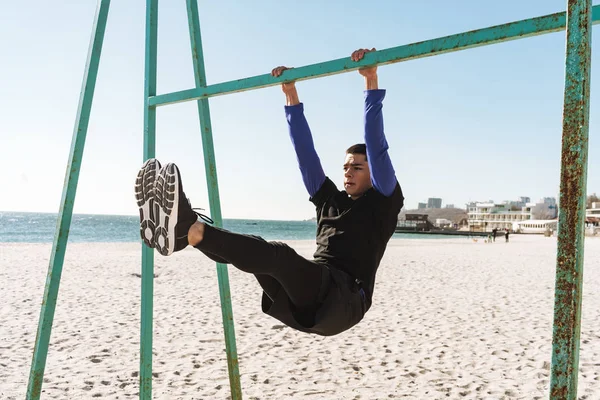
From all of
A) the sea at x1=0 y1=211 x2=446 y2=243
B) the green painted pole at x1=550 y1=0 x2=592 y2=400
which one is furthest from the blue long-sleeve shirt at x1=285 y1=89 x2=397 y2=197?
the sea at x1=0 y1=211 x2=446 y2=243

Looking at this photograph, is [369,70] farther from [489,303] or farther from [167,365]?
[489,303]

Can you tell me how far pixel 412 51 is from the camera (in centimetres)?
196

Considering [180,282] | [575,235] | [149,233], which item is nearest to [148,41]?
[149,233]

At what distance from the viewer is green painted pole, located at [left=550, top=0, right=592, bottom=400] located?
1236mm

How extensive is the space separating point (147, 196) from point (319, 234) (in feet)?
2.87

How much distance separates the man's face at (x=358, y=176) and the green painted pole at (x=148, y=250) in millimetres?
1137

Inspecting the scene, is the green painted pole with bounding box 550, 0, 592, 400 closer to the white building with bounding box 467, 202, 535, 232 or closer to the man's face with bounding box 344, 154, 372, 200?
the man's face with bounding box 344, 154, 372, 200

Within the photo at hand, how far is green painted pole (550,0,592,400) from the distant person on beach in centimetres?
97

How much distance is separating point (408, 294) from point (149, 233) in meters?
7.70

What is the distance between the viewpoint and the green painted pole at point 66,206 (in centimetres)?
259

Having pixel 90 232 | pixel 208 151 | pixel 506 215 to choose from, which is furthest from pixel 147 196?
pixel 506 215

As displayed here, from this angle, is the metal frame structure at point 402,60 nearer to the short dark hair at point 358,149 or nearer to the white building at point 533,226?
the short dark hair at point 358,149

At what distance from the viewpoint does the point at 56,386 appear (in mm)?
4078

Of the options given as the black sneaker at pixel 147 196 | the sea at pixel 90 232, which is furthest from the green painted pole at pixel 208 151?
the sea at pixel 90 232
